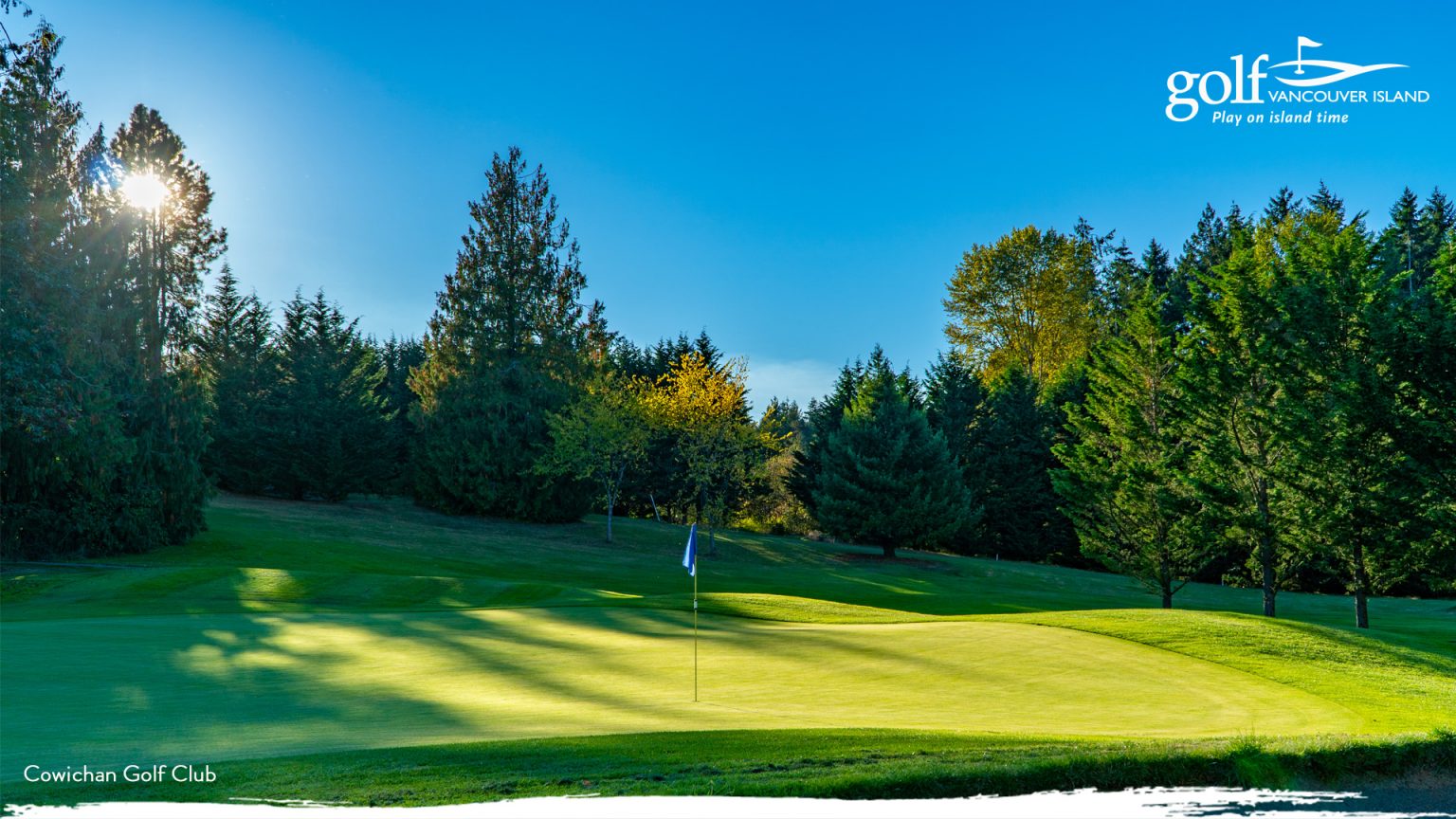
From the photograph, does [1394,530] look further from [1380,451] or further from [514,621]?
[514,621]

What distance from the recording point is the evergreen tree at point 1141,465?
3275 centimetres

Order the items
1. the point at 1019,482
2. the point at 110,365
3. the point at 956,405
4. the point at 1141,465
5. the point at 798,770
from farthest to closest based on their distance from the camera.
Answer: the point at 956,405
the point at 1019,482
the point at 110,365
the point at 1141,465
the point at 798,770

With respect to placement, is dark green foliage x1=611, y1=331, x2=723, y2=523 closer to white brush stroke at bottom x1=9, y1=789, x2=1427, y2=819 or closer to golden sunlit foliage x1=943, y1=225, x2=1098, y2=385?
golden sunlit foliage x1=943, y1=225, x2=1098, y2=385

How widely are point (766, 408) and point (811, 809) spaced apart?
47428 mm

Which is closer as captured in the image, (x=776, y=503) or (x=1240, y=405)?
(x=1240, y=405)

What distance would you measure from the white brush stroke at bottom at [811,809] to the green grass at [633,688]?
Answer: 206 mm

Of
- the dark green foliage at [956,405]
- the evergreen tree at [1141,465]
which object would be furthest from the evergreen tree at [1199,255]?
the evergreen tree at [1141,465]

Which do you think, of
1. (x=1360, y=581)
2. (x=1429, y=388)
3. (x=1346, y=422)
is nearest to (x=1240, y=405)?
(x=1346, y=422)

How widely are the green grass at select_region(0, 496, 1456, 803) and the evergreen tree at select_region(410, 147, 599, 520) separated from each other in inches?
1019

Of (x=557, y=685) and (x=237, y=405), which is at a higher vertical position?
(x=237, y=405)

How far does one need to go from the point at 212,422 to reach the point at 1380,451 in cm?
5427

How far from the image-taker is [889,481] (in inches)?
2071

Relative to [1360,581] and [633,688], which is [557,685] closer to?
[633,688]

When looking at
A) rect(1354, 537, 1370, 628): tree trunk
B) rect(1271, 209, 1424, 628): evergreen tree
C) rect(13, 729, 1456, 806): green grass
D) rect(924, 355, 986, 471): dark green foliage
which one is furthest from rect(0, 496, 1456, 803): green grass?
rect(924, 355, 986, 471): dark green foliage
